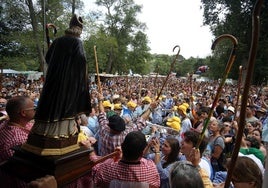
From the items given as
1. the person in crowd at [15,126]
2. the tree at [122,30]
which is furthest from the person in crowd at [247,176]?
the tree at [122,30]

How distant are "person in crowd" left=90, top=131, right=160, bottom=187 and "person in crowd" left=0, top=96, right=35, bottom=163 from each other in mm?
730

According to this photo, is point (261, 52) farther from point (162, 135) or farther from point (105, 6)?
point (162, 135)

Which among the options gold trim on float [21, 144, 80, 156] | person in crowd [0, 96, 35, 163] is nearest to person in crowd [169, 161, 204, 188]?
gold trim on float [21, 144, 80, 156]

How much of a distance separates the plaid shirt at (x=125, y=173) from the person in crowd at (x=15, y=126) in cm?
86

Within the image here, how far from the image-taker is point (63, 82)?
212 cm

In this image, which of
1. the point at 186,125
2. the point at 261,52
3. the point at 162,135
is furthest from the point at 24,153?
the point at 261,52

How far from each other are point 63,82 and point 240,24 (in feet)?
115

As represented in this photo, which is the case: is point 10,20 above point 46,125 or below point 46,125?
above

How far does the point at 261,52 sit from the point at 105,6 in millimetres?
30520

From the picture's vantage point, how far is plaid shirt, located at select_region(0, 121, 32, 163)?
2373 millimetres

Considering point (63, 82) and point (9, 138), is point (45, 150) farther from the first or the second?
point (9, 138)

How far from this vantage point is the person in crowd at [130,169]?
2.79 meters

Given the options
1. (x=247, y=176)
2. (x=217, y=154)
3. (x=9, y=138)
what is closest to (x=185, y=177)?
(x=247, y=176)

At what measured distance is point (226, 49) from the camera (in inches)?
1464
